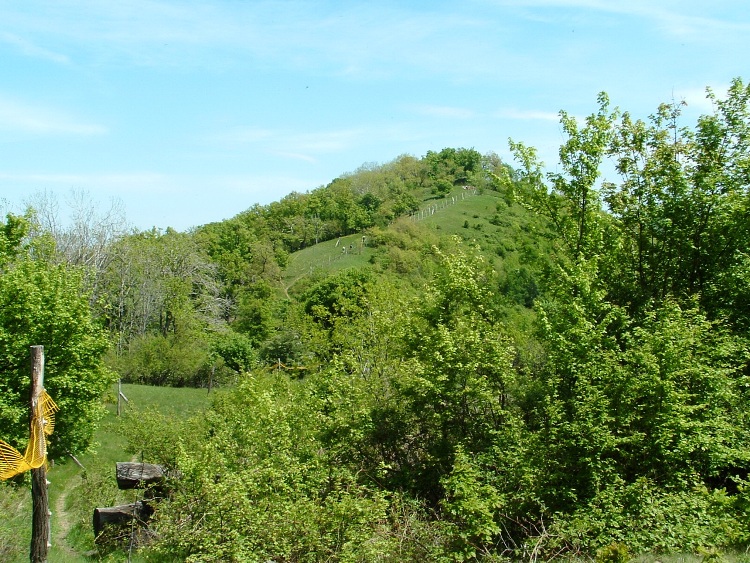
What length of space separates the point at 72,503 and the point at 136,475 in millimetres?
7396

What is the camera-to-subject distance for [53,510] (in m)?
22.5

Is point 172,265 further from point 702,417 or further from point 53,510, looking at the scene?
point 702,417

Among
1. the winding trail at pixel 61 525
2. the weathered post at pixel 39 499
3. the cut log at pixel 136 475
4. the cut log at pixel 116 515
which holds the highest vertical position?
→ the weathered post at pixel 39 499

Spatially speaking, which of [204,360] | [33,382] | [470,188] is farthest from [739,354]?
[470,188]

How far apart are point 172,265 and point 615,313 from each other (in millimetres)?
55418

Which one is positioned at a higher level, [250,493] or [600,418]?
[600,418]

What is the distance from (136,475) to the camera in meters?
17.3

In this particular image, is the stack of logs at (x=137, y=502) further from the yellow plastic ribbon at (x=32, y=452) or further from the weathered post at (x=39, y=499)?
the yellow plastic ribbon at (x=32, y=452)

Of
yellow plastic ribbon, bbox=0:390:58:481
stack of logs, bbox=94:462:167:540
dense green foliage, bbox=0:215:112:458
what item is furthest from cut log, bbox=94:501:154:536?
yellow plastic ribbon, bbox=0:390:58:481

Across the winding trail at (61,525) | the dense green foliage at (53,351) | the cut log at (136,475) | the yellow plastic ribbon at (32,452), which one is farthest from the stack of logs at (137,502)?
the yellow plastic ribbon at (32,452)

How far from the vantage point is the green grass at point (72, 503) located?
1444 cm

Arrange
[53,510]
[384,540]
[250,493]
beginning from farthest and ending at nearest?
[53,510] < [250,493] < [384,540]

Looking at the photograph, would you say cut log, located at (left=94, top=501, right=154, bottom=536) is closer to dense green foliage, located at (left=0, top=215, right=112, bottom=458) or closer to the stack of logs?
the stack of logs

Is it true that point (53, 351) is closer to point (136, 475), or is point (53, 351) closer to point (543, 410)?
point (136, 475)
